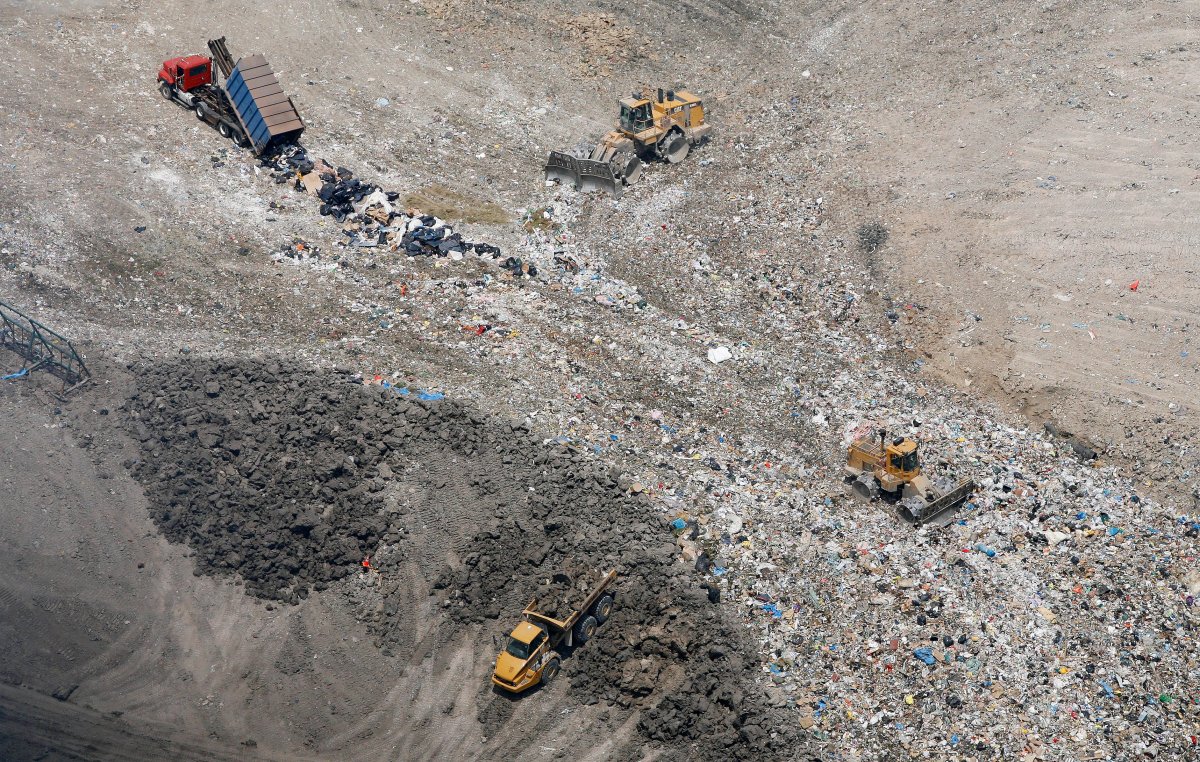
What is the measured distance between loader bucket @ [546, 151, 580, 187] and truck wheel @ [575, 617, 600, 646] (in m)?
12.0

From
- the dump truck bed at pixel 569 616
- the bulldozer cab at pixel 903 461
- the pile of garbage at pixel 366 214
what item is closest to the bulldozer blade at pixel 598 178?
the pile of garbage at pixel 366 214

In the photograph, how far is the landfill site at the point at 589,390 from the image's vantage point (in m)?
12.7

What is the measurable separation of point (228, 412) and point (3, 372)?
4.11m

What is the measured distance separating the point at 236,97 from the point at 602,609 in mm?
14391

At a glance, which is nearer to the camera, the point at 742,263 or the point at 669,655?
the point at 669,655

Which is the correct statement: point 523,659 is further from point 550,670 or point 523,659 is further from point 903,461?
point 903,461

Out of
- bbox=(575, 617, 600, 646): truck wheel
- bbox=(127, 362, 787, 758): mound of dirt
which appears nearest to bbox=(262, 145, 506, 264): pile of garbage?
bbox=(127, 362, 787, 758): mound of dirt

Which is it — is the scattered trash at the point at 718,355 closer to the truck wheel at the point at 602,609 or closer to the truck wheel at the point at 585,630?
the truck wheel at the point at 602,609

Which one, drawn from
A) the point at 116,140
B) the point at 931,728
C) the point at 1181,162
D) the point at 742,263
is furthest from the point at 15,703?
the point at 1181,162

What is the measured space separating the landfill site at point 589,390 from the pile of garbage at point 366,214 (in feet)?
0.37

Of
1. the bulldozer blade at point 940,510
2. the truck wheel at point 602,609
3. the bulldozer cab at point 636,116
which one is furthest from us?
the bulldozer cab at point 636,116

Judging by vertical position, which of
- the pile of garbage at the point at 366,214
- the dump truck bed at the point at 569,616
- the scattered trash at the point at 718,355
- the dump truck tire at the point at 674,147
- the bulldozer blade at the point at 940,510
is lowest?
the dump truck bed at the point at 569,616

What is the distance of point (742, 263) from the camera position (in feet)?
66.4

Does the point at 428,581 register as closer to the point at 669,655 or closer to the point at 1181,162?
the point at 669,655
